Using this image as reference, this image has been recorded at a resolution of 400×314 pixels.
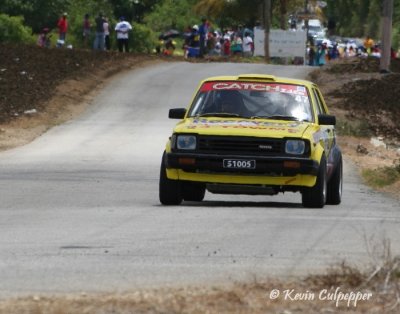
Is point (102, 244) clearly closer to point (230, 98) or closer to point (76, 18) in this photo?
point (230, 98)

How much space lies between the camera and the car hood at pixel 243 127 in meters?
15.7

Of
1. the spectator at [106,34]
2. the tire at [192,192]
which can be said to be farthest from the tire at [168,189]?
the spectator at [106,34]

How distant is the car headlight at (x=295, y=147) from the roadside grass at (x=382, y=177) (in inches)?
266

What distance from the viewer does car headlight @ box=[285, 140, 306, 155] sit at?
1562 cm

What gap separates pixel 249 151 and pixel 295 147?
541 millimetres

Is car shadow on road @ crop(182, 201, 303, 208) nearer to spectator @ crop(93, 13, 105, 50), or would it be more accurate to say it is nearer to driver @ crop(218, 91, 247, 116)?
driver @ crop(218, 91, 247, 116)

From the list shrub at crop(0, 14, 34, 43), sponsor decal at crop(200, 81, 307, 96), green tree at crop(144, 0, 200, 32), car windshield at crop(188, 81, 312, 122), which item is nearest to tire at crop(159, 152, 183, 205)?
car windshield at crop(188, 81, 312, 122)

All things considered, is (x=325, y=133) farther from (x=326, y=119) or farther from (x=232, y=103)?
(x=232, y=103)

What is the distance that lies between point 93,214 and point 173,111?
2.66 metres

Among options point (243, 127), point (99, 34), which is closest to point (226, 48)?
point (99, 34)

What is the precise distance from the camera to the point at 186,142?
1575 cm

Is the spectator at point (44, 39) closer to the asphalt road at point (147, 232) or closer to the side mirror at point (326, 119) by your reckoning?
the asphalt road at point (147, 232)

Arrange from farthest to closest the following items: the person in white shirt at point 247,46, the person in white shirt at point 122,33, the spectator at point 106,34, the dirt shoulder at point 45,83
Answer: the person in white shirt at point 247,46 → the person in white shirt at point 122,33 → the spectator at point 106,34 → the dirt shoulder at point 45,83

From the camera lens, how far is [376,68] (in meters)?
52.6
